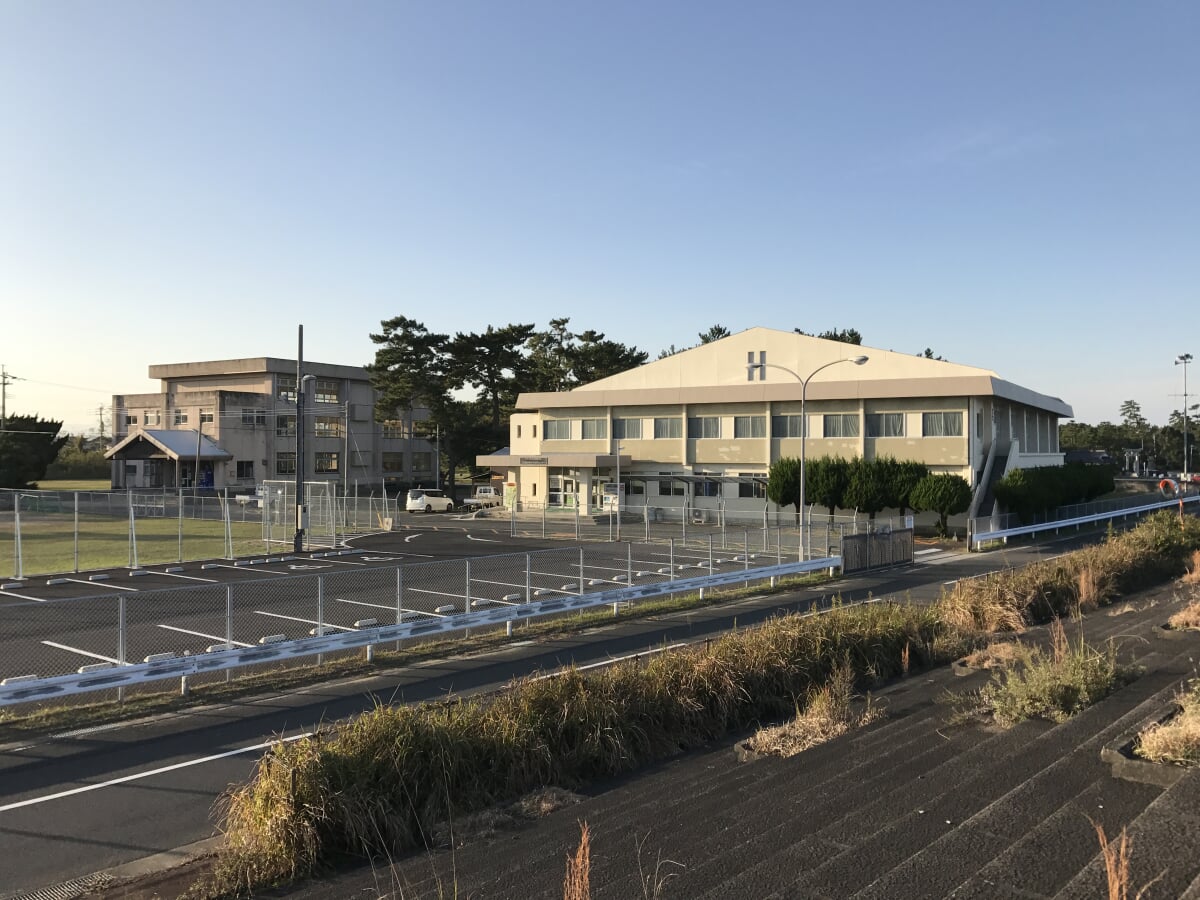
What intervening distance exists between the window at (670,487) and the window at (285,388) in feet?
135

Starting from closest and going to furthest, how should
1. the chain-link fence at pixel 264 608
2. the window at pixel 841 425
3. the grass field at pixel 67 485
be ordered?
the chain-link fence at pixel 264 608 → the window at pixel 841 425 → the grass field at pixel 67 485

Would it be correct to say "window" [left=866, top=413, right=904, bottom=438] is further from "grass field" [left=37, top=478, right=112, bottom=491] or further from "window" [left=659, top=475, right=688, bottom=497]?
"grass field" [left=37, top=478, right=112, bottom=491]

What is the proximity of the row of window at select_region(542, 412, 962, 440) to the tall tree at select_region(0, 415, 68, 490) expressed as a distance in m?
44.6

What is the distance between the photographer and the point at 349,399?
82750 mm

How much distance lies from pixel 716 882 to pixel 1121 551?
1953 cm

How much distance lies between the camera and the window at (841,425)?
46.8 metres

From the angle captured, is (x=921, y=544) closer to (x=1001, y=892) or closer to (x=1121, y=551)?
(x=1121, y=551)

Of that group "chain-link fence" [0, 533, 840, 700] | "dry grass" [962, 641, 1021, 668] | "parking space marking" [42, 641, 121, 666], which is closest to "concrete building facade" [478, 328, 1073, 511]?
"chain-link fence" [0, 533, 840, 700]

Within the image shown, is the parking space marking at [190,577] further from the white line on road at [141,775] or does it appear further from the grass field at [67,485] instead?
the grass field at [67,485]

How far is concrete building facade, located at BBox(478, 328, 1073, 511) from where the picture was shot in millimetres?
44281

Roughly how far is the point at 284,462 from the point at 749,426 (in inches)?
1829

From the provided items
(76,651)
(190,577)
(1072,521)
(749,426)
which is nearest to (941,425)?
(1072,521)

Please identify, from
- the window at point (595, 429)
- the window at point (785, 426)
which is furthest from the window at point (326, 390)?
the window at point (785, 426)

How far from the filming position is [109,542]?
34.3m
